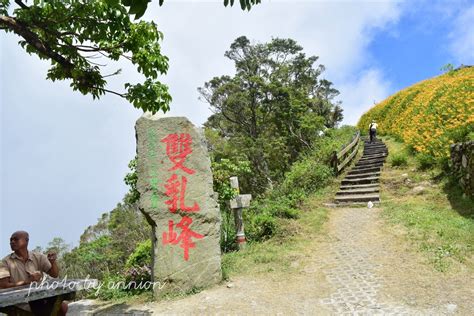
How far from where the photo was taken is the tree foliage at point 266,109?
2125 centimetres

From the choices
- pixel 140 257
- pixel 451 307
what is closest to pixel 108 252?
pixel 140 257

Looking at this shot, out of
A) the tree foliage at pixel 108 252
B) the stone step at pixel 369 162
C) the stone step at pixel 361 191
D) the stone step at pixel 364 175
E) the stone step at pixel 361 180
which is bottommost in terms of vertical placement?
the tree foliage at pixel 108 252

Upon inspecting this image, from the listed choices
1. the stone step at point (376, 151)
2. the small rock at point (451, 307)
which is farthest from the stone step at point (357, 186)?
the small rock at point (451, 307)

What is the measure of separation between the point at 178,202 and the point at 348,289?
10.5 ft

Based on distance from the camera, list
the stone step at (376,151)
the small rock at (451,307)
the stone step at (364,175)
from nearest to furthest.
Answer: the small rock at (451,307)
the stone step at (364,175)
the stone step at (376,151)

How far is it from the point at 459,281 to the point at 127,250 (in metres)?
12.9

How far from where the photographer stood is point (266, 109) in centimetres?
2206

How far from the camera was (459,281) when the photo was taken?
538 cm

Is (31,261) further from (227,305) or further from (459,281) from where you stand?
(459,281)

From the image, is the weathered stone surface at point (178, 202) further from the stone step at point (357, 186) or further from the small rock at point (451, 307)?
the stone step at point (357, 186)

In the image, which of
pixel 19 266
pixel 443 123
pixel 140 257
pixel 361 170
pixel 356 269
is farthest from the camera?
pixel 361 170

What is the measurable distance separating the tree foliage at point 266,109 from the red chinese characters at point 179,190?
14341 mm

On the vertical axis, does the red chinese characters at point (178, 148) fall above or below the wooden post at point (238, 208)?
above

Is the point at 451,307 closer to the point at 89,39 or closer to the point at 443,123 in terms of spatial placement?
the point at 89,39
